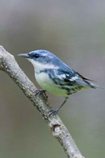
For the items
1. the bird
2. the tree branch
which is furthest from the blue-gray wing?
the tree branch

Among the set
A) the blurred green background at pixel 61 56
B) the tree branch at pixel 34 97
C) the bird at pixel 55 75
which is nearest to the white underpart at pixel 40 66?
the bird at pixel 55 75

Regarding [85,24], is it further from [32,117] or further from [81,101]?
[32,117]

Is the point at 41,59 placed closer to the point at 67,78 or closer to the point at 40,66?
the point at 40,66

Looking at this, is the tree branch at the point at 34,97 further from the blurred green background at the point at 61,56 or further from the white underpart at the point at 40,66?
the blurred green background at the point at 61,56

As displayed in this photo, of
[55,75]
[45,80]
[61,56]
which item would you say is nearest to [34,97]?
[45,80]

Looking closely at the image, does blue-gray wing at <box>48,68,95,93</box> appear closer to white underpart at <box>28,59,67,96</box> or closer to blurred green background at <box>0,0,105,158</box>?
white underpart at <box>28,59,67,96</box>

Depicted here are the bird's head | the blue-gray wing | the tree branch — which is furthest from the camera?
the blue-gray wing

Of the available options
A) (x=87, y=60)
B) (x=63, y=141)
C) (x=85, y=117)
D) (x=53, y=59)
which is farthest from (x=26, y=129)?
(x=63, y=141)
